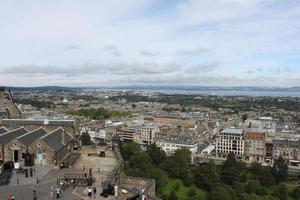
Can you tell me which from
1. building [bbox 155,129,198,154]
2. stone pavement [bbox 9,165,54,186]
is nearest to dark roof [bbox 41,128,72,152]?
stone pavement [bbox 9,165,54,186]

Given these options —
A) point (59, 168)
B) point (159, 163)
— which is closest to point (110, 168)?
point (59, 168)

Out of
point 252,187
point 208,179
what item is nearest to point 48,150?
point 208,179

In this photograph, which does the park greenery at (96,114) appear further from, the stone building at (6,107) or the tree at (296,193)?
the stone building at (6,107)

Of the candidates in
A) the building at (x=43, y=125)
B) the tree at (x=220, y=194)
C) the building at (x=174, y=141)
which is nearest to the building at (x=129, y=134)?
the building at (x=174, y=141)

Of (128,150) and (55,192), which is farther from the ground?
(55,192)

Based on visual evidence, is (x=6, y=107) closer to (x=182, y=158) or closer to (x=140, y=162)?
(x=140, y=162)

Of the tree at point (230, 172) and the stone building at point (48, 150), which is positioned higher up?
the stone building at point (48, 150)

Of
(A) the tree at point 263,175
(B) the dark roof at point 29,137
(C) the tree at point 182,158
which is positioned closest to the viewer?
(B) the dark roof at point 29,137
